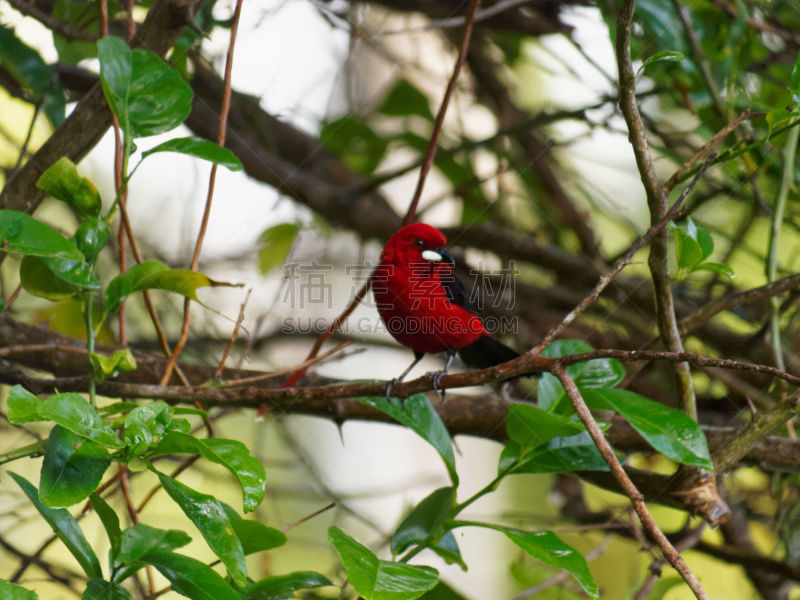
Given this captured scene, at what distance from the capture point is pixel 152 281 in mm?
1062

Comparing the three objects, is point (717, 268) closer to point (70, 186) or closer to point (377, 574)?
point (377, 574)

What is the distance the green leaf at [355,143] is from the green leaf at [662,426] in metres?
1.49

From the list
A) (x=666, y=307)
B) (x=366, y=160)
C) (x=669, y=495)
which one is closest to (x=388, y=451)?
(x=366, y=160)

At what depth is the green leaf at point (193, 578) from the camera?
856 millimetres

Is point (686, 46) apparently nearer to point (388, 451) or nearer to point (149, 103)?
point (149, 103)

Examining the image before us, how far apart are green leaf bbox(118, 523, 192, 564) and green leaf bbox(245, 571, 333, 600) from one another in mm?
126

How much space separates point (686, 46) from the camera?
1724 mm

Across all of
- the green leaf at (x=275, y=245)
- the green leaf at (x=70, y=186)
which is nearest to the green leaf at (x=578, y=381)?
the green leaf at (x=70, y=186)

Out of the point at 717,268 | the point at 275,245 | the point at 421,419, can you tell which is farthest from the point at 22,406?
the point at 275,245

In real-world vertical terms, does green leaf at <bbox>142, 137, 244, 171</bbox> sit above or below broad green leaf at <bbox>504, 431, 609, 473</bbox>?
above

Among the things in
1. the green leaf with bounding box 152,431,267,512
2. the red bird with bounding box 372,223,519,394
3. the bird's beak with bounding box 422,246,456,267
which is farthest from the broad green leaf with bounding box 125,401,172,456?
the bird's beak with bounding box 422,246,456,267

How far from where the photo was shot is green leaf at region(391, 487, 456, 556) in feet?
3.66

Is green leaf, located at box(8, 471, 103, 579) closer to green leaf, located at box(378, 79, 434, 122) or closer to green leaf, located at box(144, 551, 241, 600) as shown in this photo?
green leaf, located at box(144, 551, 241, 600)

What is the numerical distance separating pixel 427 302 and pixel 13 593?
3.54ft
